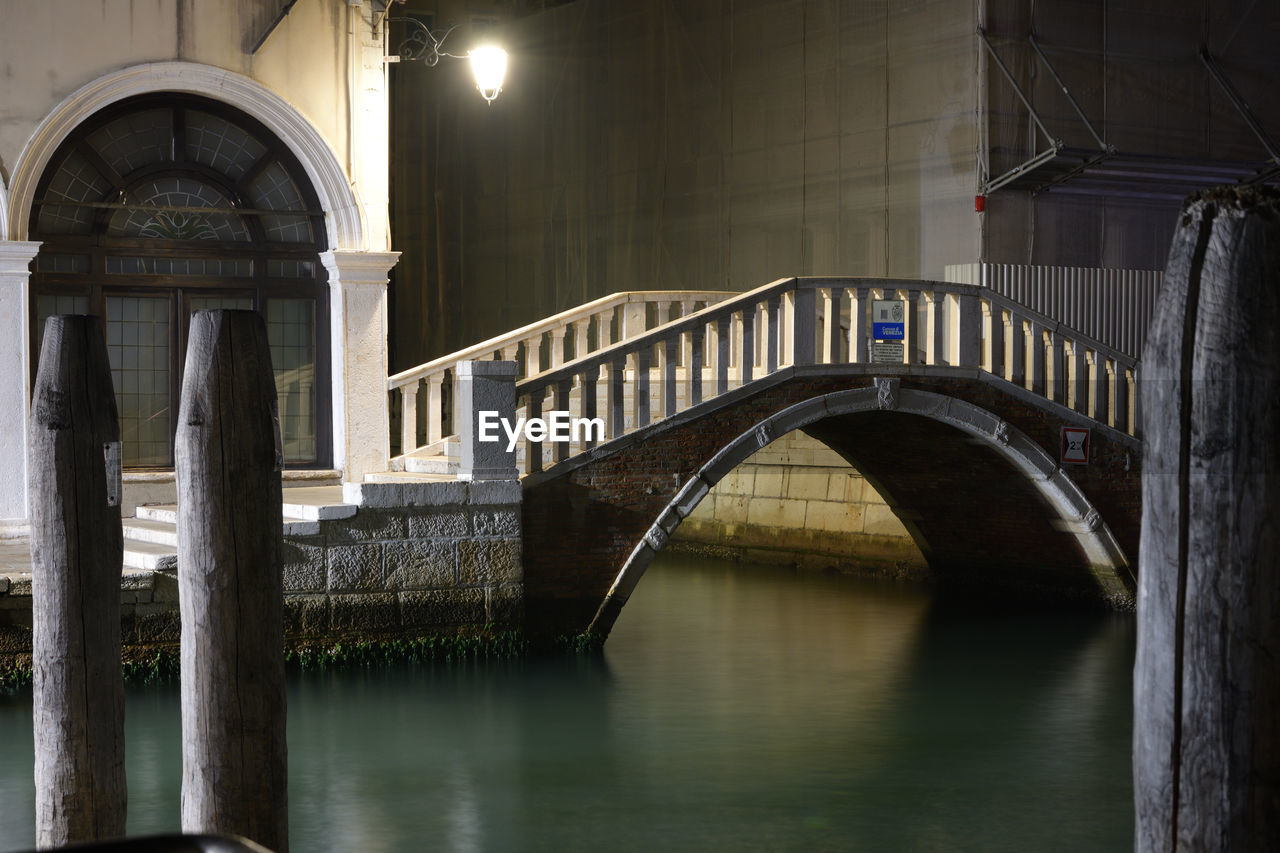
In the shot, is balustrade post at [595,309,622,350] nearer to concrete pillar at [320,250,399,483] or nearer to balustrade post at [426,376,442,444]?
balustrade post at [426,376,442,444]

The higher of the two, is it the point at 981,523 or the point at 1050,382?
the point at 1050,382

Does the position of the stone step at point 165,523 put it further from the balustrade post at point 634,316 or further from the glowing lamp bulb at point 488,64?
the balustrade post at point 634,316

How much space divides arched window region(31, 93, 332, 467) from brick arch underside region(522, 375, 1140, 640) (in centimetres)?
204

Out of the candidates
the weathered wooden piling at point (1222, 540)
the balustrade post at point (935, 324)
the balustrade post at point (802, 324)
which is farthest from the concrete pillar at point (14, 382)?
the weathered wooden piling at point (1222, 540)

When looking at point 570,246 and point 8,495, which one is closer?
point 8,495

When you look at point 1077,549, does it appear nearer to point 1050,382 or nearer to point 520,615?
point 1050,382

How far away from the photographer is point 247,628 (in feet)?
12.4

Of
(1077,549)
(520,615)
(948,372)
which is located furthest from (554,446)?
(1077,549)

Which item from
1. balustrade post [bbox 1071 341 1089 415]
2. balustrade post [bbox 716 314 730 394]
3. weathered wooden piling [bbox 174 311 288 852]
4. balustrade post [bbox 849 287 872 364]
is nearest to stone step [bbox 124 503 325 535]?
balustrade post [bbox 716 314 730 394]

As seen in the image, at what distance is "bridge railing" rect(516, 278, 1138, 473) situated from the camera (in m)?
9.20

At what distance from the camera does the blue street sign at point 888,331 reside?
10039 millimetres

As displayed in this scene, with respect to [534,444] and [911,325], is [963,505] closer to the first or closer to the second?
[911,325]

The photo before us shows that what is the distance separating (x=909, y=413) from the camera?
1043 cm

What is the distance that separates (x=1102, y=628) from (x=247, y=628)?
829 cm
